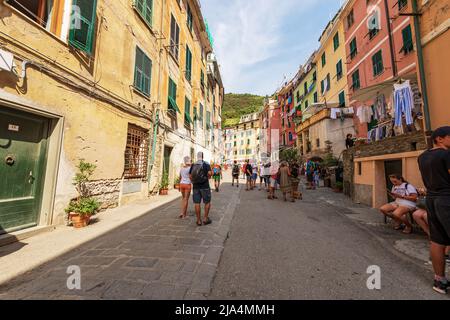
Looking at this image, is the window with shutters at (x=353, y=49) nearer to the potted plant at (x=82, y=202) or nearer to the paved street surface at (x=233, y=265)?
the paved street surface at (x=233, y=265)

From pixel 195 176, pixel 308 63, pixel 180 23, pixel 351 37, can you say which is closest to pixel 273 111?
pixel 308 63

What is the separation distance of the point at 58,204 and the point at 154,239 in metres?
2.82

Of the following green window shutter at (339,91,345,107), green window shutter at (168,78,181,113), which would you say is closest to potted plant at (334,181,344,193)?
green window shutter at (168,78,181,113)

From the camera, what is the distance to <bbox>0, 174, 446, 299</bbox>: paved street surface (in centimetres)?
233

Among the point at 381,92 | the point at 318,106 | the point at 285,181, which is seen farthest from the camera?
the point at 318,106

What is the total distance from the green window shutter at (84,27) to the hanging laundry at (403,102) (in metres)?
10.4

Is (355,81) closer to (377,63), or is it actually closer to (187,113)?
(377,63)

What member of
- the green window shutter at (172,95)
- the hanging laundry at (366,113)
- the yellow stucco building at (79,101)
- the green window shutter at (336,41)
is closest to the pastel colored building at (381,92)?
the hanging laundry at (366,113)

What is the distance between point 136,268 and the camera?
2.81 metres

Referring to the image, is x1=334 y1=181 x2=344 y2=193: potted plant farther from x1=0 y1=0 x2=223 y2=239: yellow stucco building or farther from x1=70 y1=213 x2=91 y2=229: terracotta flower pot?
x1=70 y1=213 x2=91 y2=229: terracotta flower pot

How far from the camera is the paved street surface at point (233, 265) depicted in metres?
2.33

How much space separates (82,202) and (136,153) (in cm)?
353

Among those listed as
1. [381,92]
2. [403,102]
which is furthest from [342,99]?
[403,102]

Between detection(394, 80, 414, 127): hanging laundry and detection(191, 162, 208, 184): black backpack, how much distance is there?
294 inches
